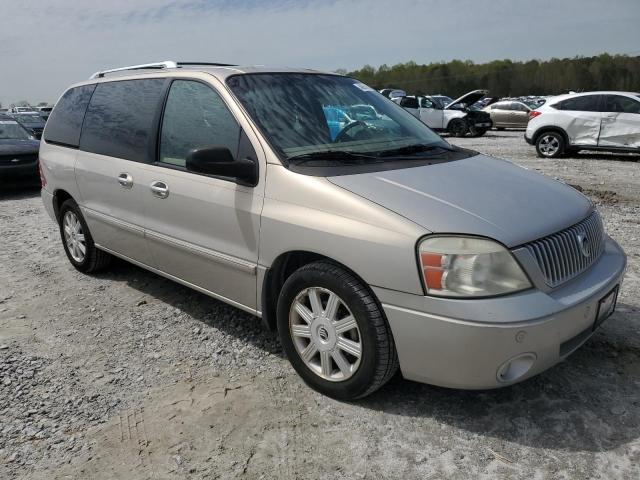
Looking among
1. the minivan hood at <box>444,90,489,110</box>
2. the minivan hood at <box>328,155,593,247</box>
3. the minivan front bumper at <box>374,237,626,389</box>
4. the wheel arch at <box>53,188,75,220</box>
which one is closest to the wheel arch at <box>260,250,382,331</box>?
the minivan hood at <box>328,155,593,247</box>

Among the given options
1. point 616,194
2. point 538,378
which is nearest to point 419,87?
point 616,194

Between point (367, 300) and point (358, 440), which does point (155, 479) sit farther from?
point (367, 300)

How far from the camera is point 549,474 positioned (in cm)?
234

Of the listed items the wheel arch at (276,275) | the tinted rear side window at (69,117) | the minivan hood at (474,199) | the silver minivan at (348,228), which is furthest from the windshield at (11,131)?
the minivan hood at (474,199)

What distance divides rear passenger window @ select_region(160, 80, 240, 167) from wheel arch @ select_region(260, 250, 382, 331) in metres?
0.72

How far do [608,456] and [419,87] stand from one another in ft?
305

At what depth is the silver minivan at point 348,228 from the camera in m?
2.42

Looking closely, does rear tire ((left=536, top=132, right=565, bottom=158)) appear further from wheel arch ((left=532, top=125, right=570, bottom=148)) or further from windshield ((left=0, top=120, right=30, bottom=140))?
windshield ((left=0, top=120, right=30, bottom=140))

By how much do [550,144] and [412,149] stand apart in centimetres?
1119

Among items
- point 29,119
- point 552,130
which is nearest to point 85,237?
point 552,130

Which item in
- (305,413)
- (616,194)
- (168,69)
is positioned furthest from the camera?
(616,194)

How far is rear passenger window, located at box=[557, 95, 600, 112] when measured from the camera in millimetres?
12570

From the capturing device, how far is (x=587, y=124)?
497 inches

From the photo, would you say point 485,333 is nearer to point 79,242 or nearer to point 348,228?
point 348,228
